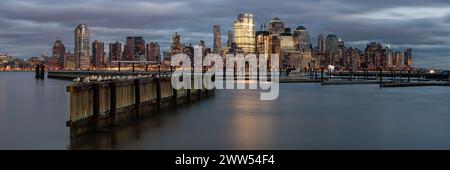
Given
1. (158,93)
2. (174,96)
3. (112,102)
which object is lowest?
(174,96)

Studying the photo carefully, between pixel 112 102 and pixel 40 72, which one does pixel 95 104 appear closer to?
pixel 112 102

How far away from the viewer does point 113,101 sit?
108 ft

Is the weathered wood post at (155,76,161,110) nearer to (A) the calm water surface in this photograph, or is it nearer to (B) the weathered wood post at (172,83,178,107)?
(A) the calm water surface

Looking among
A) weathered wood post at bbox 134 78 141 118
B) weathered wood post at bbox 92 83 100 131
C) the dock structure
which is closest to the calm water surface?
weathered wood post at bbox 92 83 100 131

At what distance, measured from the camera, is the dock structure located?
2820cm

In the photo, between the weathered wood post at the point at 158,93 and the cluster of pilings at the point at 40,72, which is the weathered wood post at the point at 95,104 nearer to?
the weathered wood post at the point at 158,93

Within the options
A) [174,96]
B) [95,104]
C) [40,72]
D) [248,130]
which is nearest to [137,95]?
[248,130]

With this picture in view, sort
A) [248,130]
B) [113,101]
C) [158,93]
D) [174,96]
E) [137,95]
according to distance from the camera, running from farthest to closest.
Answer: [174,96]
[158,93]
[137,95]
[248,130]
[113,101]

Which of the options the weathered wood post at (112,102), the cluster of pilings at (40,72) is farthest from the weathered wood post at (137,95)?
the cluster of pilings at (40,72)

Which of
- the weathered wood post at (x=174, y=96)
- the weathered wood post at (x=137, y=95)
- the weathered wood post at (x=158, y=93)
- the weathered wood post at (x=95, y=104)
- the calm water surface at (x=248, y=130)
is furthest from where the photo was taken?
the weathered wood post at (x=174, y=96)

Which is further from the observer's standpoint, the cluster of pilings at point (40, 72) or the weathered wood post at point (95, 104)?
the cluster of pilings at point (40, 72)

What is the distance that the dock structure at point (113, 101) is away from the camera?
92.5ft

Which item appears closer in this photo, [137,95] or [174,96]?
[137,95]
